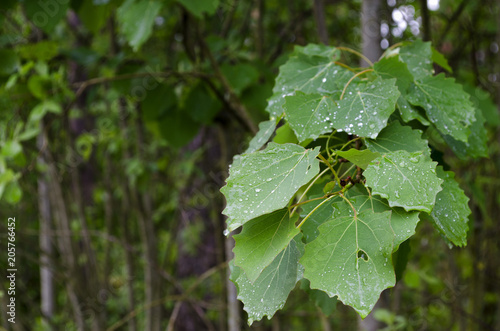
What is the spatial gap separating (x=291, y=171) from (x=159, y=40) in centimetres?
273

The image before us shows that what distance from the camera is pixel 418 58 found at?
884mm

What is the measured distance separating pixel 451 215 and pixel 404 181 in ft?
0.41

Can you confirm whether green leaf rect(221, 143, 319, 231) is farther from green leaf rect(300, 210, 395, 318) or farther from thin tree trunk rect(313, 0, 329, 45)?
thin tree trunk rect(313, 0, 329, 45)

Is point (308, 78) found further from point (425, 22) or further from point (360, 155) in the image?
point (425, 22)

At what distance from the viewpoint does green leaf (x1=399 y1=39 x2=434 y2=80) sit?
2.84ft

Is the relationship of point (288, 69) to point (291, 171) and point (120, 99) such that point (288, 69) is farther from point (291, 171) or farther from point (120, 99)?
point (120, 99)

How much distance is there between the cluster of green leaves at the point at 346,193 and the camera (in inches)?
22.5

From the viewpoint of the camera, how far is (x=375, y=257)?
0.57 m

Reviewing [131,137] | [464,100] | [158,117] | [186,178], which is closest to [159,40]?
[131,137]

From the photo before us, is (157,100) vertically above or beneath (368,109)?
above

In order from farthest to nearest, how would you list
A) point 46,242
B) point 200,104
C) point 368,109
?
point 46,242
point 200,104
point 368,109

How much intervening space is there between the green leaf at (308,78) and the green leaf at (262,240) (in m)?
0.24

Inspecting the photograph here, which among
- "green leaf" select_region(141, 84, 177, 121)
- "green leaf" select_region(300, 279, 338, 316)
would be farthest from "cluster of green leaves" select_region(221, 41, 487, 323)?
"green leaf" select_region(141, 84, 177, 121)

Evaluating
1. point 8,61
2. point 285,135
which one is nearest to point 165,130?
point 8,61
